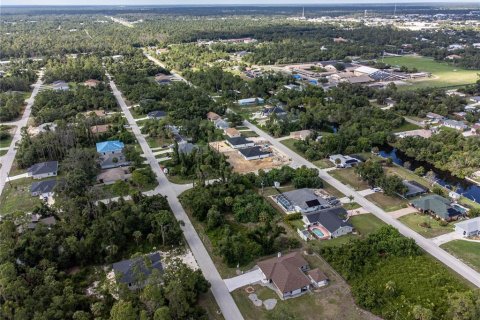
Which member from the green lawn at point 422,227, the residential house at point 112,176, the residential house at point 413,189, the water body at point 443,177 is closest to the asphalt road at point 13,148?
the residential house at point 112,176

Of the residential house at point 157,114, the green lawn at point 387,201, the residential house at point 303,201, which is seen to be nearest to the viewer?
the residential house at point 303,201

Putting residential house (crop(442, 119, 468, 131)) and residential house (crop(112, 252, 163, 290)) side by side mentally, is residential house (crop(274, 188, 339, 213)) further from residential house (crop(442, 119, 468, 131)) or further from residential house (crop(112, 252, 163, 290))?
residential house (crop(442, 119, 468, 131))

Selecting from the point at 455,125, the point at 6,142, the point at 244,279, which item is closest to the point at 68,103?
the point at 6,142

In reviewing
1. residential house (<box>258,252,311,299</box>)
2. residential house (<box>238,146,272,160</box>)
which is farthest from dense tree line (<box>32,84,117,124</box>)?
residential house (<box>258,252,311,299</box>)

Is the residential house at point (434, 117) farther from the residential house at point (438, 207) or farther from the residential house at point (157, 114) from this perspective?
the residential house at point (157, 114)

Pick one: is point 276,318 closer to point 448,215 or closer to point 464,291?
point 464,291

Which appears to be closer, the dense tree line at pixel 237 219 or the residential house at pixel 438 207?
the dense tree line at pixel 237 219
